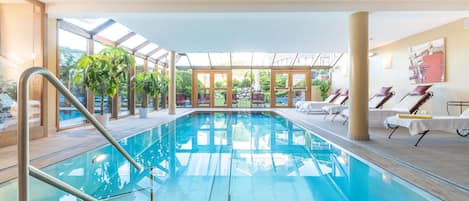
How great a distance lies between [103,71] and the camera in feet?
23.5

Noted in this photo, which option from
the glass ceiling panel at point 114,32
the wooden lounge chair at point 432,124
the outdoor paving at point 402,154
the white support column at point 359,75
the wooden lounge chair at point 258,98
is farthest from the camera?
the wooden lounge chair at point 258,98

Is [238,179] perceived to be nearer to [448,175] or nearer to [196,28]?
[448,175]

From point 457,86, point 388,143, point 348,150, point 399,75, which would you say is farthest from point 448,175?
point 399,75

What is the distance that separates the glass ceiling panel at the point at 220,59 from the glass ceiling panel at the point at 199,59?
1.08 ft

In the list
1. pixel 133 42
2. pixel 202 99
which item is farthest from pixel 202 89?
pixel 133 42

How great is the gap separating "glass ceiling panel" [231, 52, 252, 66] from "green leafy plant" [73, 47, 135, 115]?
9070 millimetres

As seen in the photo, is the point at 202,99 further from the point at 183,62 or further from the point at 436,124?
the point at 436,124

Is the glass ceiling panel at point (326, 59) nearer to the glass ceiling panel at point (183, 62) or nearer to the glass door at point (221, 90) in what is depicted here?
the glass door at point (221, 90)

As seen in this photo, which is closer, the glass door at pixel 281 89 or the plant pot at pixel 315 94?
the plant pot at pixel 315 94

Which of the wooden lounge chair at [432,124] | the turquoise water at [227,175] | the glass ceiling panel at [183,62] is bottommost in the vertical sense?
the turquoise water at [227,175]

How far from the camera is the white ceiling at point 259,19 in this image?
18.9 ft

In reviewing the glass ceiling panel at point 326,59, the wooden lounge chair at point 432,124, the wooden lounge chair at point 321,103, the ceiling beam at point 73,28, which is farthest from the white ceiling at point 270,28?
the glass ceiling panel at point 326,59

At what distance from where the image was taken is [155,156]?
4.75 m

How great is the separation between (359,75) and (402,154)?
181 cm
